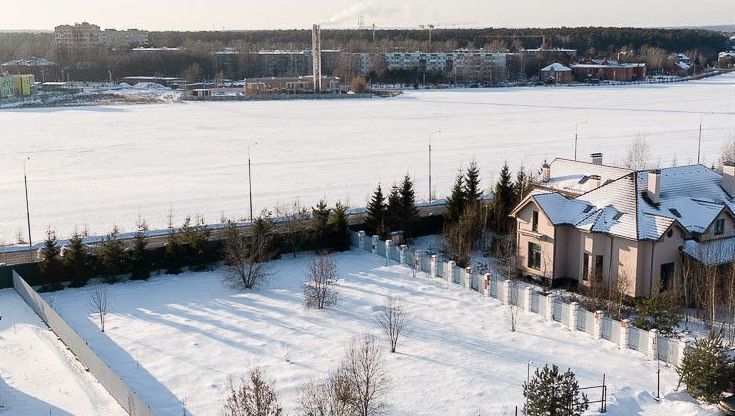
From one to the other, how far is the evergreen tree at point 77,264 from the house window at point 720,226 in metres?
20.3

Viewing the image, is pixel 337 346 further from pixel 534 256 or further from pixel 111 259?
pixel 111 259

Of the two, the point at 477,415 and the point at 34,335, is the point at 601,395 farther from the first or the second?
the point at 34,335

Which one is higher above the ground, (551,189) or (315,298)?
(551,189)

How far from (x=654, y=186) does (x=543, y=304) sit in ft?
18.2

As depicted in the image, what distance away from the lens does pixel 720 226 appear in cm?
2505

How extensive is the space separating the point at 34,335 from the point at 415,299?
35.7 ft

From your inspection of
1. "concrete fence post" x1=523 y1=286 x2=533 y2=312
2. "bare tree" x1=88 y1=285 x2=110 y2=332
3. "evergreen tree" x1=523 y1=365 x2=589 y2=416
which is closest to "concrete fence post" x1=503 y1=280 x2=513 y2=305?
"concrete fence post" x1=523 y1=286 x2=533 y2=312

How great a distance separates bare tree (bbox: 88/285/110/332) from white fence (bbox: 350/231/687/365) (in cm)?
985

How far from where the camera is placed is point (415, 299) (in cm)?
2444

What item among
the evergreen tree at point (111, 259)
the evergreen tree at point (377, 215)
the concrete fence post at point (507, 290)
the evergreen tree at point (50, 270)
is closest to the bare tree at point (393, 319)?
the concrete fence post at point (507, 290)

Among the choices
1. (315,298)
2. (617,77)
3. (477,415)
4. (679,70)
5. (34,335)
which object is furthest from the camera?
(679,70)

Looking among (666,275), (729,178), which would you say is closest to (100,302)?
(666,275)


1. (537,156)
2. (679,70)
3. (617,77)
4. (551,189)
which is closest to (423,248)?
(551,189)

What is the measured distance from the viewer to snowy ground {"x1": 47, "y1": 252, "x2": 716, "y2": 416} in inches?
687
